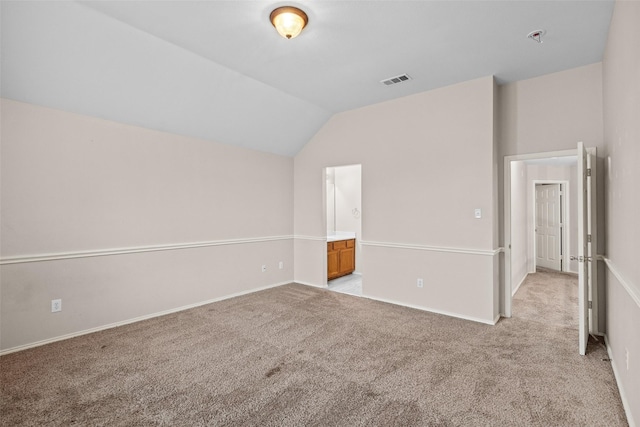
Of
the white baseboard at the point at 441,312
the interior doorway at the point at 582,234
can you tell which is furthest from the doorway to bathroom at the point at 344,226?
the interior doorway at the point at 582,234

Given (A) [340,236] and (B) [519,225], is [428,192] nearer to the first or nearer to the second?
(A) [340,236]

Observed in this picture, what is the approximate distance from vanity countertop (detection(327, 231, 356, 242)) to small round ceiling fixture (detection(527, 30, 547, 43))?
3.98 meters

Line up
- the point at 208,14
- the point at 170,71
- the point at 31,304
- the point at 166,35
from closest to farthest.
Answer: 1. the point at 208,14
2. the point at 166,35
3. the point at 31,304
4. the point at 170,71

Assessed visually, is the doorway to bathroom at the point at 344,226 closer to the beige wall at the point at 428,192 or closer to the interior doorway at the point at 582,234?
the beige wall at the point at 428,192

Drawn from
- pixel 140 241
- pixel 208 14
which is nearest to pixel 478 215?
pixel 208 14

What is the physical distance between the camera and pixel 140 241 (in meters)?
3.80

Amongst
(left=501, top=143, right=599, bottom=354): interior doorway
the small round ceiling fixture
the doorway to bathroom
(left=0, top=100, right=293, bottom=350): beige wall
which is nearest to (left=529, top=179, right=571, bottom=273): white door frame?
(left=501, top=143, right=599, bottom=354): interior doorway

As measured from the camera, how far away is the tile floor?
5.13 meters

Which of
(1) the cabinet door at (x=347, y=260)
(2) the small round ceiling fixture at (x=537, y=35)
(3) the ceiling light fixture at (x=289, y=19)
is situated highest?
(2) the small round ceiling fixture at (x=537, y=35)

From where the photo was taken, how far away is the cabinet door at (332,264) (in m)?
5.77

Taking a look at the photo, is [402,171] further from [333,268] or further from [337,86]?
[333,268]

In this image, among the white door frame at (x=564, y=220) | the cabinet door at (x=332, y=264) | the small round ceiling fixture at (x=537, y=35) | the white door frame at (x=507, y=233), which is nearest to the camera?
the small round ceiling fixture at (x=537, y=35)

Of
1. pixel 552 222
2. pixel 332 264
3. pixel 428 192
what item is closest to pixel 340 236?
pixel 332 264

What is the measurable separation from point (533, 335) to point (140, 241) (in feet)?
15.1
